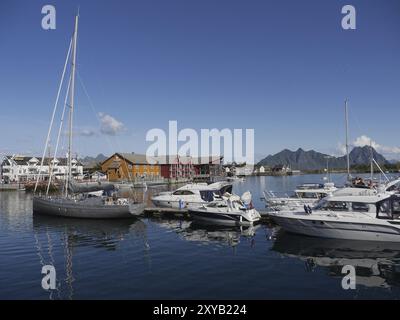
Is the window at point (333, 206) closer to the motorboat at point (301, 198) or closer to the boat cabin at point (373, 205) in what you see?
the boat cabin at point (373, 205)

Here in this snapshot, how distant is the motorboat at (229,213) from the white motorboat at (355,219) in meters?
5.32

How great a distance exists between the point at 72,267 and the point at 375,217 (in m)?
19.9

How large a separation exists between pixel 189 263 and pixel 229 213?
11.6 metres

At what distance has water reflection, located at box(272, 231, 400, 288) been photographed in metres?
17.4

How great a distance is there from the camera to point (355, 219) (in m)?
23.9

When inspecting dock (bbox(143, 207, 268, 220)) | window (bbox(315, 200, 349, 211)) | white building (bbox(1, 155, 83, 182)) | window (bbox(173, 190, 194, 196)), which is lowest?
dock (bbox(143, 207, 268, 220))

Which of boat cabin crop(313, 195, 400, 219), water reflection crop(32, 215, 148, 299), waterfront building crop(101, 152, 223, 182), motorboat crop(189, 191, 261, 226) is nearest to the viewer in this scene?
water reflection crop(32, 215, 148, 299)

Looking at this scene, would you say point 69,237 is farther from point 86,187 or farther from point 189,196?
point 189,196

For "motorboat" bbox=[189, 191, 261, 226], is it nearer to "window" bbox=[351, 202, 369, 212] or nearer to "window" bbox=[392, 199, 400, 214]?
"window" bbox=[351, 202, 369, 212]

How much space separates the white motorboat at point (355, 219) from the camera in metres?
23.2

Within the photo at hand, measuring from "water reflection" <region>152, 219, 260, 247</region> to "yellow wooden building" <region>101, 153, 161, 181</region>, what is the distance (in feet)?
239

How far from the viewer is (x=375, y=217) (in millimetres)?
23703

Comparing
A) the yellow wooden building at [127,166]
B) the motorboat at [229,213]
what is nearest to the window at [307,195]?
the motorboat at [229,213]

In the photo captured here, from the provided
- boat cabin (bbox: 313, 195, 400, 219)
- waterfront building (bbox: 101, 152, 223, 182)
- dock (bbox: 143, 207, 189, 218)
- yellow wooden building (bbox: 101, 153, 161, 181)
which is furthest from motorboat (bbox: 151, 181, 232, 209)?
yellow wooden building (bbox: 101, 153, 161, 181)
